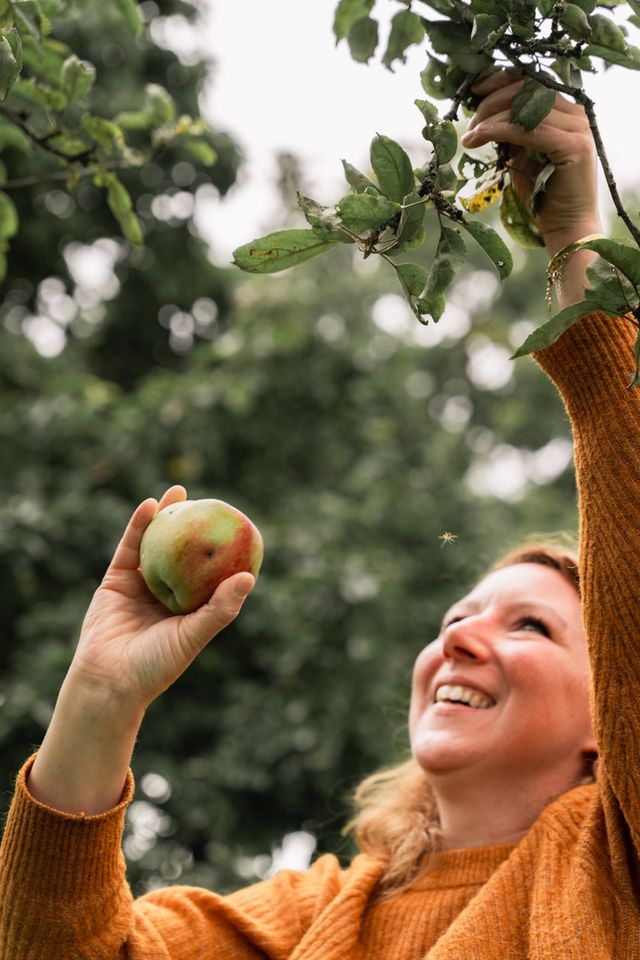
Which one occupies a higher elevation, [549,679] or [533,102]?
[533,102]

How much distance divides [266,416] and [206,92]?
155 cm

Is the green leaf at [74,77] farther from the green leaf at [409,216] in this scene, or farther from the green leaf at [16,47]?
the green leaf at [409,216]

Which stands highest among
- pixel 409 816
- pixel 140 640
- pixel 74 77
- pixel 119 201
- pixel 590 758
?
pixel 74 77

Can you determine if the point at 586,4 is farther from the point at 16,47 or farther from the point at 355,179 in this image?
the point at 16,47

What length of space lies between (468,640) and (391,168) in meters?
0.88

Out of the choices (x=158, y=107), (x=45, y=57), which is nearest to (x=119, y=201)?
(x=45, y=57)

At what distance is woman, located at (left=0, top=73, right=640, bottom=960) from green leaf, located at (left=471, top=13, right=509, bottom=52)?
8 centimetres

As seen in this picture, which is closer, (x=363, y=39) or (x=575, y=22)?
(x=575, y=22)

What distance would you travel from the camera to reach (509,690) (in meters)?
1.61

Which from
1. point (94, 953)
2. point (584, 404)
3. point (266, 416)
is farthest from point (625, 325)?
point (266, 416)

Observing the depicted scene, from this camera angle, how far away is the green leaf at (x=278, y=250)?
989 millimetres

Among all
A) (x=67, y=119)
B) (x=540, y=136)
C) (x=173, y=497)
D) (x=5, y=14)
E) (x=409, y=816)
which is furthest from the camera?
(x=67, y=119)

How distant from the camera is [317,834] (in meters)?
3.99

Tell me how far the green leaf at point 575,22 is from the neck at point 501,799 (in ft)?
3.32
